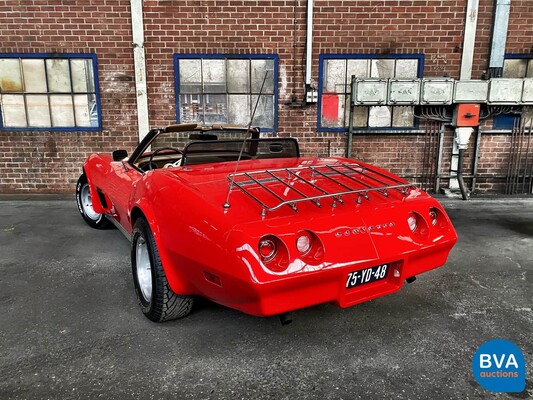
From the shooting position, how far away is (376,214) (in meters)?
2.47

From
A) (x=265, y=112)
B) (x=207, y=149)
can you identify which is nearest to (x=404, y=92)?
(x=265, y=112)

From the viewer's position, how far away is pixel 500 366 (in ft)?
7.93

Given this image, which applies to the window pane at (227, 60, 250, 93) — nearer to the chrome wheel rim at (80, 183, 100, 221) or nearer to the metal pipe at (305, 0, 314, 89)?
the metal pipe at (305, 0, 314, 89)

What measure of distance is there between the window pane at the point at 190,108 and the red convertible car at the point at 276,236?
390cm

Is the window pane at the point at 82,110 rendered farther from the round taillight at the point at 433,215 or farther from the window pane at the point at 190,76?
the round taillight at the point at 433,215

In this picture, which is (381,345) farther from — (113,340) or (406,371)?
(113,340)

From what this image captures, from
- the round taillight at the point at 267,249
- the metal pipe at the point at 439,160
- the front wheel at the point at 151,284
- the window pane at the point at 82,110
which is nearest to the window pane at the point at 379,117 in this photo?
the metal pipe at the point at 439,160

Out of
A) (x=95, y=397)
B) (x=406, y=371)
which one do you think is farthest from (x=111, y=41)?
(x=406, y=371)

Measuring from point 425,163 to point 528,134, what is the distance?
Result: 173cm

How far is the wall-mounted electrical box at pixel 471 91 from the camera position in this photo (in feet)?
21.4

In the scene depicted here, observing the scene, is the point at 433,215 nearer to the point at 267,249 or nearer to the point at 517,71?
the point at 267,249

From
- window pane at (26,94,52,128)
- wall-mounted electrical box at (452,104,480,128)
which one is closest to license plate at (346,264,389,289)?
wall-mounted electrical box at (452,104,480,128)

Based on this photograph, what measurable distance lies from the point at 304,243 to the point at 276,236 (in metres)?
0.18

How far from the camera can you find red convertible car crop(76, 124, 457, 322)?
215cm
